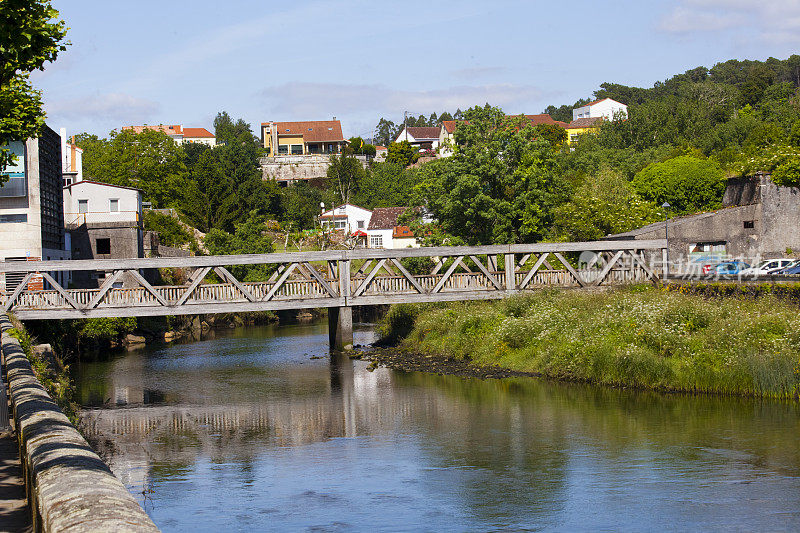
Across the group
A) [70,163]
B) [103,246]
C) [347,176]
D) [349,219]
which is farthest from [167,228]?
[347,176]

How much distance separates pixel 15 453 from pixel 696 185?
54449 millimetres

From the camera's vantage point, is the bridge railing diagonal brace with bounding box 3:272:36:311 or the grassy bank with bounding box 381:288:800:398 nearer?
the grassy bank with bounding box 381:288:800:398

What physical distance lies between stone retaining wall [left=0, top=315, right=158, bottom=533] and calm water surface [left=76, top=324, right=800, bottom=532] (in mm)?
5027

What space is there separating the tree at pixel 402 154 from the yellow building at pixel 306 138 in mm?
13835

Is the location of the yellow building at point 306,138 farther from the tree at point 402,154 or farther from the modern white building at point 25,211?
the modern white building at point 25,211

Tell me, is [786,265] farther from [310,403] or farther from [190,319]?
[190,319]

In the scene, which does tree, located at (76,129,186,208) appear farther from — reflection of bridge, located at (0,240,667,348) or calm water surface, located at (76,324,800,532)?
calm water surface, located at (76,324,800,532)

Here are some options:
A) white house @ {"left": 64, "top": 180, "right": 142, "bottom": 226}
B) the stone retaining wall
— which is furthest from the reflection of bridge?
the stone retaining wall

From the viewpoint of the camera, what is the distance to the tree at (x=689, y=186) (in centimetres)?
5756

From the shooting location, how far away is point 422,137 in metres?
142

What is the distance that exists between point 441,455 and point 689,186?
4572 centimetres

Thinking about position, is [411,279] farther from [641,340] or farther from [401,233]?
[401,233]

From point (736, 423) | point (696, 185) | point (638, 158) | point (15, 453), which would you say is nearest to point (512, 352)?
point (736, 423)

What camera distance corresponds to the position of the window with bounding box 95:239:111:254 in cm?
5278
